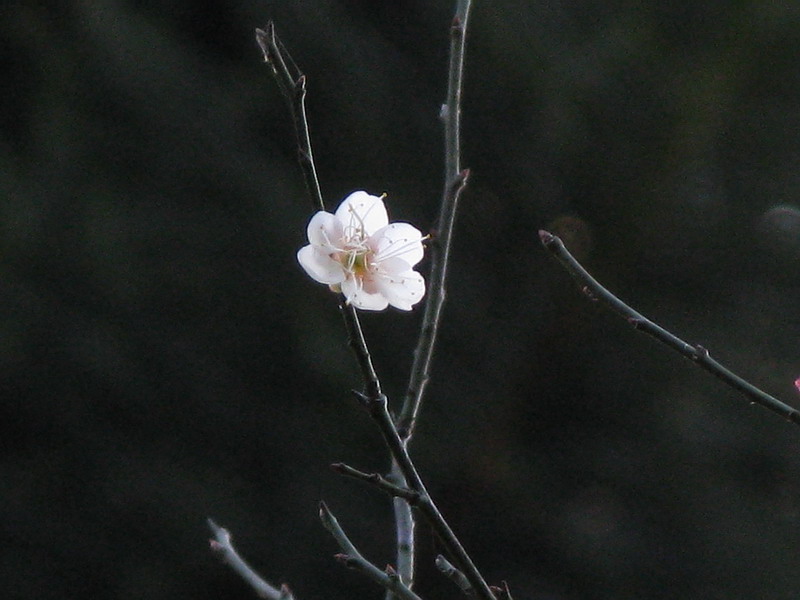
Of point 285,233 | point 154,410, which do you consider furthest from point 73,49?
point 154,410

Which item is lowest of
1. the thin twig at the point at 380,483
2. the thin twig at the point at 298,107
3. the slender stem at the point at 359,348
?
the thin twig at the point at 380,483

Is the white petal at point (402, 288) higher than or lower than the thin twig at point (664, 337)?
higher

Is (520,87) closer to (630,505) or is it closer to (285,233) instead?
(285,233)

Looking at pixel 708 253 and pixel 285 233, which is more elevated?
pixel 708 253

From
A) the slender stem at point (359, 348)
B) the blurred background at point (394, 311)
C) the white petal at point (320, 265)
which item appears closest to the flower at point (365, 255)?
the white petal at point (320, 265)

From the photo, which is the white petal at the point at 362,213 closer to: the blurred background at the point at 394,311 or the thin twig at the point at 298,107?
the thin twig at the point at 298,107

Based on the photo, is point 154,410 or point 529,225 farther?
point 529,225

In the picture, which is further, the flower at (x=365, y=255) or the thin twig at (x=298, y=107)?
the flower at (x=365, y=255)
